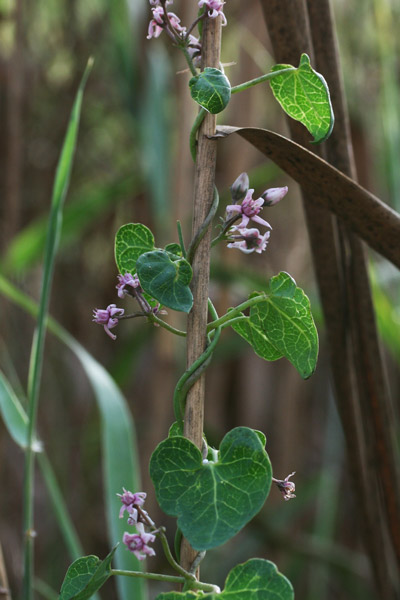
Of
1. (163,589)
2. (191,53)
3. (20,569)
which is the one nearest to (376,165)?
(163,589)

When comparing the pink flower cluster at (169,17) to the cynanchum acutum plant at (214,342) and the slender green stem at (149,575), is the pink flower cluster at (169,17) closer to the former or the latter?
the cynanchum acutum plant at (214,342)

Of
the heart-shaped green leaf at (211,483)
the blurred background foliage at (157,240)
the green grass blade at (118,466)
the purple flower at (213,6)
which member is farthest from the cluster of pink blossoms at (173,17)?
the blurred background foliage at (157,240)

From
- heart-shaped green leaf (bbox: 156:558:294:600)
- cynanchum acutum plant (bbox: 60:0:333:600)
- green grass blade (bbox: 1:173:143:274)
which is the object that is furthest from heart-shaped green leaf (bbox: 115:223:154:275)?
green grass blade (bbox: 1:173:143:274)

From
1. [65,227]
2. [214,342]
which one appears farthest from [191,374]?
[65,227]

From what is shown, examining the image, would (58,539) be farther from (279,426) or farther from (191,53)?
(191,53)

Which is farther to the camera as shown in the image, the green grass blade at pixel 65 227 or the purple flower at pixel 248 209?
the green grass blade at pixel 65 227

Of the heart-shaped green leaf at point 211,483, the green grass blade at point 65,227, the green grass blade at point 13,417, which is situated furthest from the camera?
the green grass blade at point 65,227
